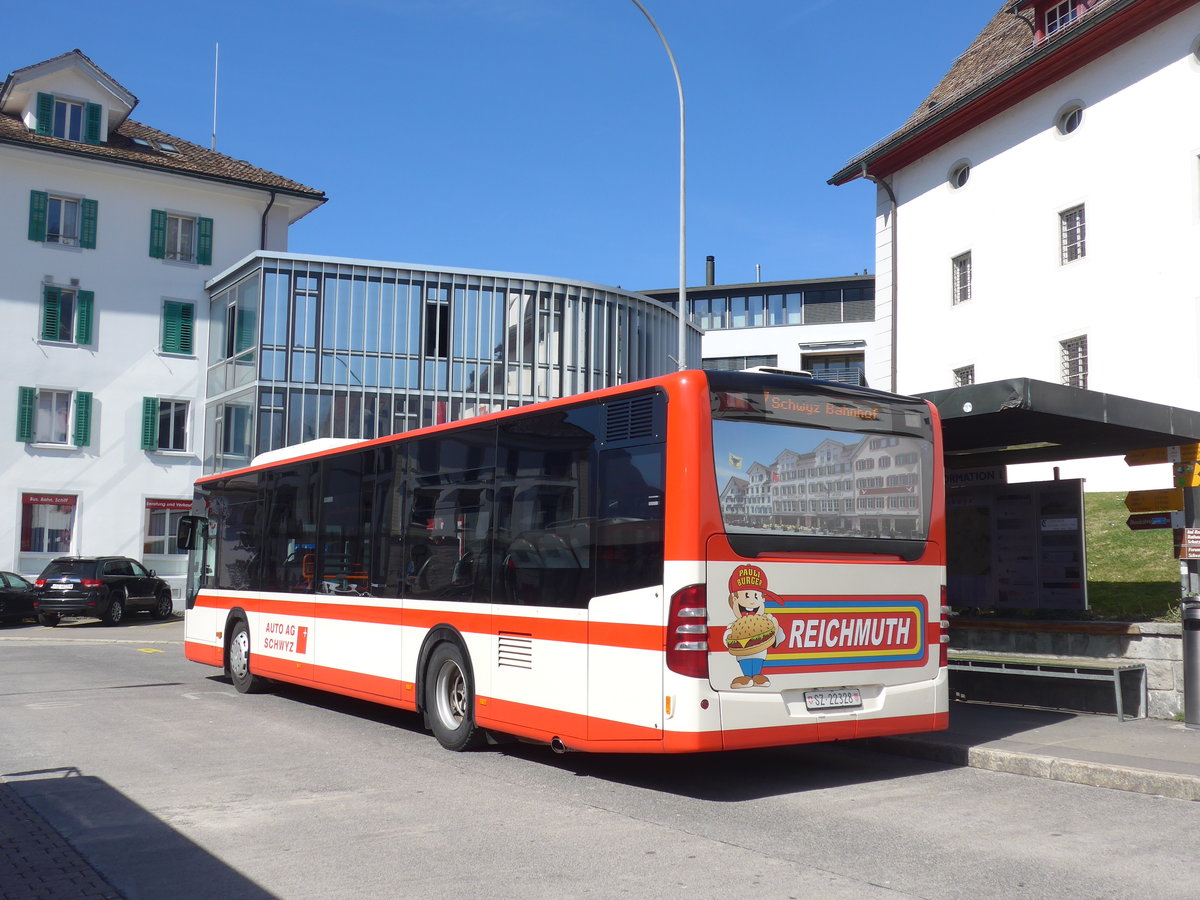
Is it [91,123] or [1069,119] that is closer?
[1069,119]

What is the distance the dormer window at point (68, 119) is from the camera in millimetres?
38281

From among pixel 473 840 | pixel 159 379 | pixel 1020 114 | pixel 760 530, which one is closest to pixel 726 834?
pixel 473 840

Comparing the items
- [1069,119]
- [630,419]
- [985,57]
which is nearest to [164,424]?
[985,57]

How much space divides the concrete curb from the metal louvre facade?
81.2 ft

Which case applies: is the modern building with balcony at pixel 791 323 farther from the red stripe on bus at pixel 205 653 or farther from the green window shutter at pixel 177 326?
the red stripe on bus at pixel 205 653

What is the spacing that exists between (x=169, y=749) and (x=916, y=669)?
244 inches

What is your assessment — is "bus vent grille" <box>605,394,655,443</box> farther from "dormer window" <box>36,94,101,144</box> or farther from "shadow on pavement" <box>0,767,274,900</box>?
"dormer window" <box>36,94,101,144</box>

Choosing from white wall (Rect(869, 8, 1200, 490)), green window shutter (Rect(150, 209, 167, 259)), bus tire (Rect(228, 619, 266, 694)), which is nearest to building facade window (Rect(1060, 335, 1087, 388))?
white wall (Rect(869, 8, 1200, 490))

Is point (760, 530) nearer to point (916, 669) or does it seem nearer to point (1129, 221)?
point (916, 669)

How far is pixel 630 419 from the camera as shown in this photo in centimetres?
854

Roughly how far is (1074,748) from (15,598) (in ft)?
94.2

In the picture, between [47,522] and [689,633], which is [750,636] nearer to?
[689,633]

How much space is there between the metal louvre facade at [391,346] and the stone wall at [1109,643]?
21.9 m

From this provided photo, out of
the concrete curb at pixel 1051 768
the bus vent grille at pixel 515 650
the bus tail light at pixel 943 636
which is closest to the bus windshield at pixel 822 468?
the bus tail light at pixel 943 636
